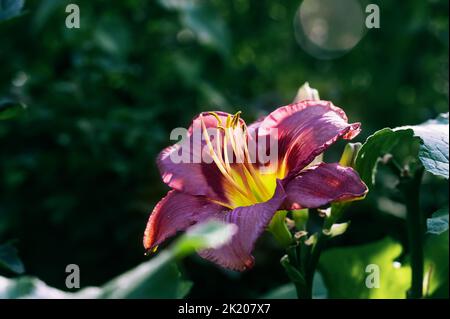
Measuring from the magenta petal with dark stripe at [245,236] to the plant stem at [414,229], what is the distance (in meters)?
0.27

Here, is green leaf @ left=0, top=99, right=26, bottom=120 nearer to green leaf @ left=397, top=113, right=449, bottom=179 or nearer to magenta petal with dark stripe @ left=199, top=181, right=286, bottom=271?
magenta petal with dark stripe @ left=199, top=181, right=286, bottom=271

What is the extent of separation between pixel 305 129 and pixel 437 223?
7.5 inches

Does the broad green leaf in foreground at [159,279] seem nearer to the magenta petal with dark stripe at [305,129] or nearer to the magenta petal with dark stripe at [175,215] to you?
the magenta petal with dark stripe at [175,215]

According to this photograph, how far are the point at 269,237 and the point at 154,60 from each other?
1.72 feet

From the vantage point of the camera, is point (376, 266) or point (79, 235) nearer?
point (376, 266)

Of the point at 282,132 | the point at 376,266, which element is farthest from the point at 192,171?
the point at 376,266

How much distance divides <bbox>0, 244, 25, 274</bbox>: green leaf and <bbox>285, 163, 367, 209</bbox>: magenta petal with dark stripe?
1.14 ft

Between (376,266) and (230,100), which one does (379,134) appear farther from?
(230,100)

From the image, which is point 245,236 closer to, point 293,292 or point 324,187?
point 324,187

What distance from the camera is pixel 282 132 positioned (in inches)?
33.9

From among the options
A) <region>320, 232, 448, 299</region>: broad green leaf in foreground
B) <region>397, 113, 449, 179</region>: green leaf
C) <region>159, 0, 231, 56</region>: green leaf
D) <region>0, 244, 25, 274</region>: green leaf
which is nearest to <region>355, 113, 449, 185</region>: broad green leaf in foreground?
<region>397, 113, 449, 179</region>: green leaf

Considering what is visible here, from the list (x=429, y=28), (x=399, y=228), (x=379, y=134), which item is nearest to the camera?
(x=379, y=134)

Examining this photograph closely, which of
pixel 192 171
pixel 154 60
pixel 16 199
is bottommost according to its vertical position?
pixel 16 199

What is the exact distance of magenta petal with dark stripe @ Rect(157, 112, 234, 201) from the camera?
2.77ft
